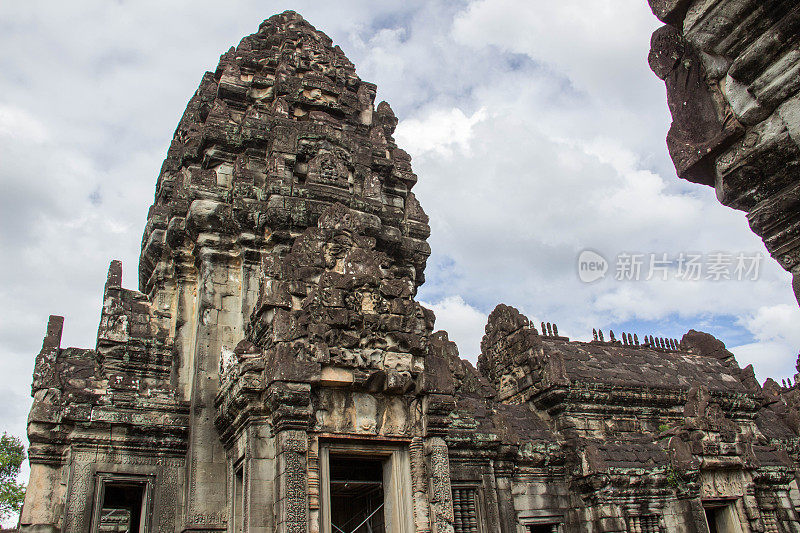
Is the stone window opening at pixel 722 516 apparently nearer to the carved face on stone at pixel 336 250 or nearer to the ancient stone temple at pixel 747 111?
the carved face on stone at pixel 336 250

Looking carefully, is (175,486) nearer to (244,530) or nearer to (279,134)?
(244,530)

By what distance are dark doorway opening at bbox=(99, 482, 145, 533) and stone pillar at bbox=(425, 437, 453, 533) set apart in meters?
4.67

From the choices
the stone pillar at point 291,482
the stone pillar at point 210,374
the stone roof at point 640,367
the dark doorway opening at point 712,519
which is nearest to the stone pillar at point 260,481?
the stone pillar at point 291,482

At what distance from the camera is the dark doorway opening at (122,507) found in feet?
32.7

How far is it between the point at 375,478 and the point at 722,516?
7703mm

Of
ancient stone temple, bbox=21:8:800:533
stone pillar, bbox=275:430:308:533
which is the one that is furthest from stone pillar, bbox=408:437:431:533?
stone pillar, bbox=275:430:308:533

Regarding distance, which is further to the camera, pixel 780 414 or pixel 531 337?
pixel 780 414

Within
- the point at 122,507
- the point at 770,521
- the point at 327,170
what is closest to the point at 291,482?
the point at 327,170

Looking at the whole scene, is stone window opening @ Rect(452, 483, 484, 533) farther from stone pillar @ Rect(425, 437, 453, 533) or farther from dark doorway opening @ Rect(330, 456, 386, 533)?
stone pillar @ Rect(425, 437, 453, 533)

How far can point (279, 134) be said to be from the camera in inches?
468

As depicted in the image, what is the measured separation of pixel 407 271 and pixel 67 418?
6.42m

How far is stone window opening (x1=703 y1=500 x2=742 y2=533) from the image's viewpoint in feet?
39.8

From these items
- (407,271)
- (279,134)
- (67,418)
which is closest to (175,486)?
(67,418)

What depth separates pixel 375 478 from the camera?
915 cm
